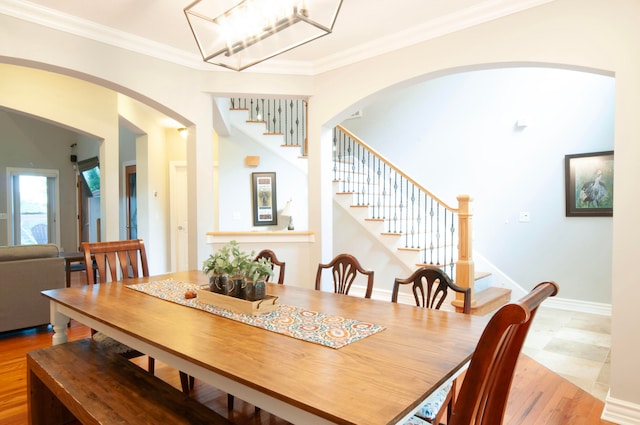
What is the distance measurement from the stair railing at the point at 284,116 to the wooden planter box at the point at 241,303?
465 centimetres

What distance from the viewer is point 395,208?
18.5 ft

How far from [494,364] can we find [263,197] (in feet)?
16.5

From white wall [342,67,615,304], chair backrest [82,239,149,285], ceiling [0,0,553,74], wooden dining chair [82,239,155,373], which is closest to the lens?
wooden dining chair [82,239,155,373]

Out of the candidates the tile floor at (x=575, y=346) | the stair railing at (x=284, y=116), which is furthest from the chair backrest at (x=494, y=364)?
the stair railing at (x=284, y=116)

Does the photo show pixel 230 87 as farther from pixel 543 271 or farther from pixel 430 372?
pixel 543 271

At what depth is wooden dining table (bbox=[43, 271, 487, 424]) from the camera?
1005 millimetres

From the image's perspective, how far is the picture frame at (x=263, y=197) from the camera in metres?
5.84

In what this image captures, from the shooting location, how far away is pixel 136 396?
1643mm

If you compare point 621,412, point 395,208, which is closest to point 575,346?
point 621,412

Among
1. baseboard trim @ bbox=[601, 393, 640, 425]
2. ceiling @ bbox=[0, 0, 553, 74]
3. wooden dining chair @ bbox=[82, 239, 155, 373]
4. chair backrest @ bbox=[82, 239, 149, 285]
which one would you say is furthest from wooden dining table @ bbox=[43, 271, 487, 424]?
ceiling @ bbox=[0, 0, 553, 74]

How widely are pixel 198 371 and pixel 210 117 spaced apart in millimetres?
3179

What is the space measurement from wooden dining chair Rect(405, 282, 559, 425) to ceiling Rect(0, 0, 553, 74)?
2.39 m

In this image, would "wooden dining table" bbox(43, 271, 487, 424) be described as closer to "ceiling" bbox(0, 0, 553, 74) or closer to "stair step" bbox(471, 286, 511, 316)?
"ceiling" bbox(0, 0, 553, 74)

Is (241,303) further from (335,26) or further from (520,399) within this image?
(335,26)
